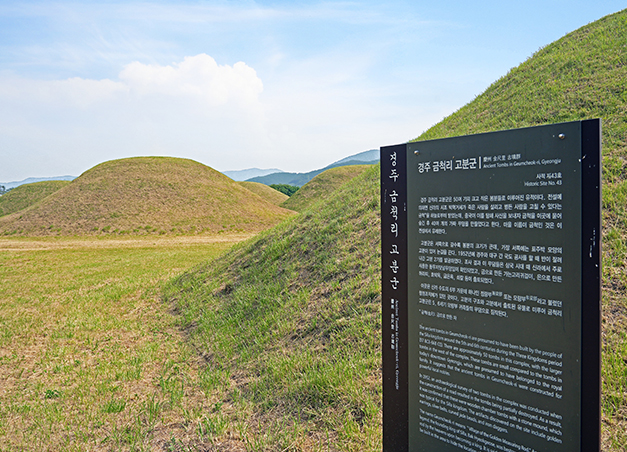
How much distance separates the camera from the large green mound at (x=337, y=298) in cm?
427

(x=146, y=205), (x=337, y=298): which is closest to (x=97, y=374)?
(x=337, y=298)

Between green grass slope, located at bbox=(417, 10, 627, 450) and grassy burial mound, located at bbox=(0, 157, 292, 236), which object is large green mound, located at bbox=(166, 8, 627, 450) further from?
grassy burial mound, located at bbox=(0, 157, 292, 236)

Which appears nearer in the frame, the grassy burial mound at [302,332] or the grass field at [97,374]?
the grassy burial mound at [302,332]

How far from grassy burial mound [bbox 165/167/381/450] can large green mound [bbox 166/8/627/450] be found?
21 millimetres

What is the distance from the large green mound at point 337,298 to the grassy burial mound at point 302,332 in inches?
0.8

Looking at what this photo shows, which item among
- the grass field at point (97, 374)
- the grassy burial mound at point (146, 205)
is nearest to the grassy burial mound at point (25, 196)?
the grassy burial mound at point (146, 205)

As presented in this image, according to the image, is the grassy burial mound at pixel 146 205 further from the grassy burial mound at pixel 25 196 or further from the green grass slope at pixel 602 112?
the green grass slope at pixel 602 112

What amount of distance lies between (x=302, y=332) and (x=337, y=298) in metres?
0.83

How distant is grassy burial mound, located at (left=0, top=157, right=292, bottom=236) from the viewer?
44938mm

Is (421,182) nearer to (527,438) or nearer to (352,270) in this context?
(527,438)

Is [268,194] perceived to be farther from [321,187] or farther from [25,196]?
[25,196]

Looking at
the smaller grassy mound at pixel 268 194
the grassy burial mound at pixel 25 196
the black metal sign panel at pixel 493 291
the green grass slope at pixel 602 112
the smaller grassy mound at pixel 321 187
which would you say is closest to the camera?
the black metal sign panel at pixel 493 291

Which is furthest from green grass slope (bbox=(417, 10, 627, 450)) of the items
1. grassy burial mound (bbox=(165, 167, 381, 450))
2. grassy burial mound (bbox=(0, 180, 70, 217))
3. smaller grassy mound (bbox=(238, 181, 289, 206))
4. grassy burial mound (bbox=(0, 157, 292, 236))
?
smaller grassy mound (bbox=(238, 181, 289, 206))

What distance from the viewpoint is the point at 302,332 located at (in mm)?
6242
